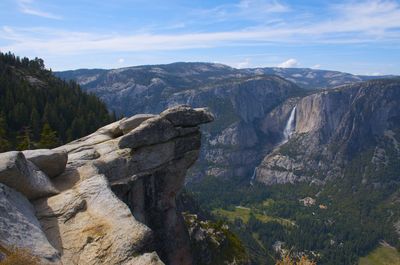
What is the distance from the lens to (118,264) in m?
20.6

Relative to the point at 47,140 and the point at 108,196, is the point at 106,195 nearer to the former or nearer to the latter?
the point at 108,196

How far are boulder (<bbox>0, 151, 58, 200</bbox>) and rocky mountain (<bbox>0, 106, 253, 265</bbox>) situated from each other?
0.06 metres

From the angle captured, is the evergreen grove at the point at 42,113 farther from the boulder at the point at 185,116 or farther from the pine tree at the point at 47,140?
the boulder at the point at 185,116

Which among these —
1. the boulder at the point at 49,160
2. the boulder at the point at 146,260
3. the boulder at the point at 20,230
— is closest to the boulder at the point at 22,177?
the boulder at the point at 20,230

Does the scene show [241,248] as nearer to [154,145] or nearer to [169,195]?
[169,195]

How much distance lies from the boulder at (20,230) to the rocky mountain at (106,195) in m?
0.06

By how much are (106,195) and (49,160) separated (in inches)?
323

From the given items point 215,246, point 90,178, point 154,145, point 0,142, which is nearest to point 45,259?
point 90,178

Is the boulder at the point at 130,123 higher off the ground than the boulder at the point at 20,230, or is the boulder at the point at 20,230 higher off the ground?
the boulder at the point at 130,123

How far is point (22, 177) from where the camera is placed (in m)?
25.9

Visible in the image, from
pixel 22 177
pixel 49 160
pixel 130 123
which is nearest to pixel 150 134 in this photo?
pixel 130 123

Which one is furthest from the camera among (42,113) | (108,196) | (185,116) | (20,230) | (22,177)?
(42,113)

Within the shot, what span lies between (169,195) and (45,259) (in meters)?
24.7

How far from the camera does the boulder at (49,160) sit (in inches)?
1236
